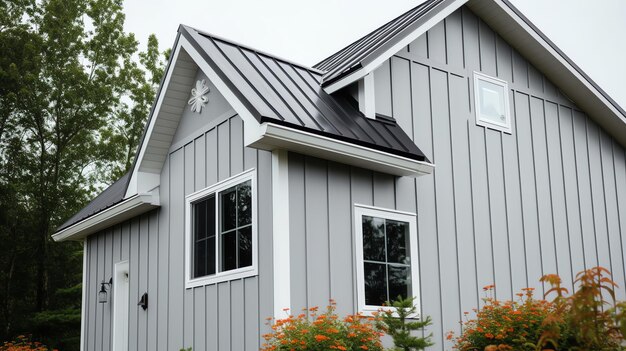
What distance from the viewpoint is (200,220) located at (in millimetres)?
9961

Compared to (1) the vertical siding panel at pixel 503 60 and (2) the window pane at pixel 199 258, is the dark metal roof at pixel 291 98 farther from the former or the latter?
(1) the vertical siding panel at pixel 503 60

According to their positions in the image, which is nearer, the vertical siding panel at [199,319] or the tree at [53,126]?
the vertical siding panel at [199,319]

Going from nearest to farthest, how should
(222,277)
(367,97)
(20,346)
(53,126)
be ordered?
(222,277) → (367,97) → (20,346) → (53,126)

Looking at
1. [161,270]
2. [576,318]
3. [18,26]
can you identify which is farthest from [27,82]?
[576,318]

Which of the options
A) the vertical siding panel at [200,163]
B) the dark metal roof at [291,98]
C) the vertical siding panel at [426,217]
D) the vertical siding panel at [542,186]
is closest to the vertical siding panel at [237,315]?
the vertical siding panel at [200,163]

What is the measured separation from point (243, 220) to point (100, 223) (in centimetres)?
498

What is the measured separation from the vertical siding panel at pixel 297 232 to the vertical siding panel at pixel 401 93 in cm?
203

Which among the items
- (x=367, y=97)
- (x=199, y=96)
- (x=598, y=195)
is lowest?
(x=598, y=195)

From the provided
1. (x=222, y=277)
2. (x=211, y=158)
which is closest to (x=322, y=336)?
(x=222, y=277)

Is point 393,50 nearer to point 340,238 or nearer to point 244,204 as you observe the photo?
point 340,238

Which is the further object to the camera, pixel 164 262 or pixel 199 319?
pixel 164 262

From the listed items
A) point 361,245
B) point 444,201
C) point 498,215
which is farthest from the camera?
point 498,215

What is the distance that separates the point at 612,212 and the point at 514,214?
263cm

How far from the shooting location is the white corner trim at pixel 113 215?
11055 millimetres
